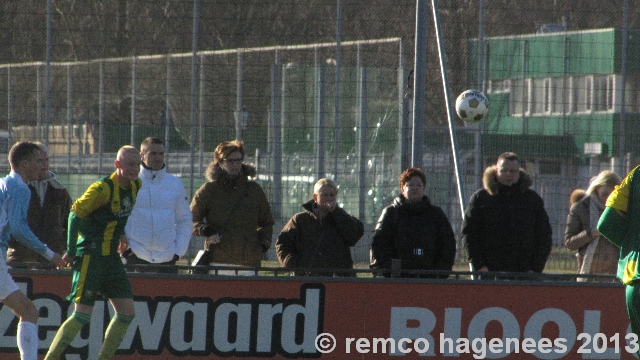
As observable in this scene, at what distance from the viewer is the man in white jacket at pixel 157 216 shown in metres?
8.12

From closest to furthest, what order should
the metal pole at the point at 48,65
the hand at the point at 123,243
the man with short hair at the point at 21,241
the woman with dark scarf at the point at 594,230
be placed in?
the man with short hair at the point at 21,241
the hand at the point at 123,243
the woman with dark scarf at the point at 594,230
the metal pole at the point at 48,65

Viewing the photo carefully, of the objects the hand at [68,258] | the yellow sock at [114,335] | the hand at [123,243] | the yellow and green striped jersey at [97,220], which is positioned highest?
the yellow and green striped jersey at [97,220]

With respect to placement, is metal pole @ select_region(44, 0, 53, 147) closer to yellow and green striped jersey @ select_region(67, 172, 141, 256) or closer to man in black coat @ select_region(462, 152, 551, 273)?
yellow and green striped jersey @ select_region(67, 172, 141, 256)

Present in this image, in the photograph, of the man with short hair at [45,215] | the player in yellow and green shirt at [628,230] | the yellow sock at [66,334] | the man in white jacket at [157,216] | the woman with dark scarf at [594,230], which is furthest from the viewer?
the woman with dark scarf at [594,230]

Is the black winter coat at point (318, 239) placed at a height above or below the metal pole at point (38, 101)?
below

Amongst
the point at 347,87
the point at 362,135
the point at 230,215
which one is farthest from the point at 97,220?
the point at 362,135

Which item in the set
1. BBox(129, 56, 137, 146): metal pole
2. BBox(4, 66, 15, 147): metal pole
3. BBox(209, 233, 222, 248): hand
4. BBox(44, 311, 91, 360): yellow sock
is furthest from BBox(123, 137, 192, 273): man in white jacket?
BBox(4, 66, 15, 147): metal pole

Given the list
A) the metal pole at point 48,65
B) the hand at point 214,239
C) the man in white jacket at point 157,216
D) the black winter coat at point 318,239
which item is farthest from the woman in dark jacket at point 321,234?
the metal pole at point 48,65

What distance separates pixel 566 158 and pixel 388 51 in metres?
2.34

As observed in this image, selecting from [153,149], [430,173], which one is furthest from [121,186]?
[430,173]

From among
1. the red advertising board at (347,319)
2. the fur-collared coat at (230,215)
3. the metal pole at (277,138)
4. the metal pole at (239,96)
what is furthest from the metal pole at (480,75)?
the fur-collared coat at (230,215)

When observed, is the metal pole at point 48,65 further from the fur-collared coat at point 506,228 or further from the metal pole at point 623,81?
the metal pole at point 623,81

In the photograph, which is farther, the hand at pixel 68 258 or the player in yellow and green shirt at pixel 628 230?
the hand at pixel 68 258

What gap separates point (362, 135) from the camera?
31.2ft
